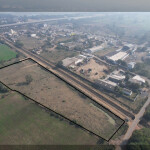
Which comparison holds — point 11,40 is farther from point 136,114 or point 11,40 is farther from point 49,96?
point 136,114

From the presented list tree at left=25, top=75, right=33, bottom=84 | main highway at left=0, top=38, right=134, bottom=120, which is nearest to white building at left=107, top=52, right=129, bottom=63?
main highway at left=0, top=38, right=134, bottom=120

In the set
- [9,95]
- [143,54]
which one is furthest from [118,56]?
[9,95]

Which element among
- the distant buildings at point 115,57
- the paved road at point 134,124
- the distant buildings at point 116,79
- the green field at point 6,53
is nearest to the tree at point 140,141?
the paved road at point 134,124

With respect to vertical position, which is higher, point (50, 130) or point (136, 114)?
point (50, 130)

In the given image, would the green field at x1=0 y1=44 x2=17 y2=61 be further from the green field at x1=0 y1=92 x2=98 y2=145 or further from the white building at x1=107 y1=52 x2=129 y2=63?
the white building at x1=107 y1=52 x2=129 y2=63

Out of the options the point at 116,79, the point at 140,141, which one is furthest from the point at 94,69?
the point at 140,141

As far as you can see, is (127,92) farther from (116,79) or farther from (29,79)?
(29,79)

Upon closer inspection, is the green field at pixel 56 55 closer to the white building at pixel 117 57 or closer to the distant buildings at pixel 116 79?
the white building at pixel 117 57
